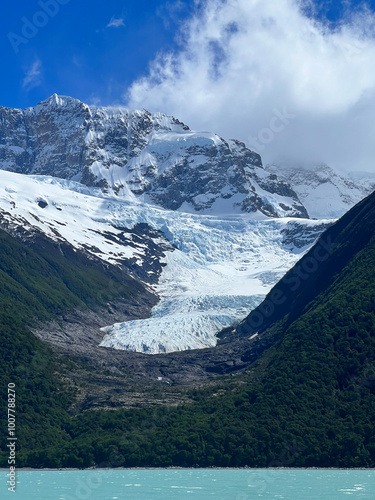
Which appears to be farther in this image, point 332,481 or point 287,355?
point 287,355

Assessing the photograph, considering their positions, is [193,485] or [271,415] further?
[271,415]

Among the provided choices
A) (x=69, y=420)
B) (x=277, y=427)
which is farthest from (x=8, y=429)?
(x=277, y=427)

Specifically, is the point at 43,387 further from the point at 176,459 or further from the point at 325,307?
the point at 325,307

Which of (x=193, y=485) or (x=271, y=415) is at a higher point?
(x=271, y=415)

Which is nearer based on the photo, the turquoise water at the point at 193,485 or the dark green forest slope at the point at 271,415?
the turquoise water at the point at 193,485

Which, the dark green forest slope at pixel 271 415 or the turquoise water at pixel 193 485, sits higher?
the dark green forest slope at pixel 271 415
